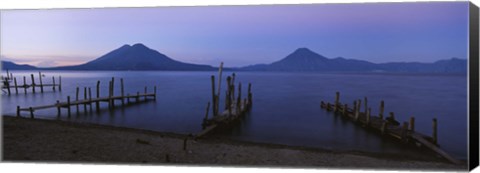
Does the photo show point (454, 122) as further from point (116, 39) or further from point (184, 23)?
point (116, 39)

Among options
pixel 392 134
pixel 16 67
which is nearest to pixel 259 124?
pixel 392 134

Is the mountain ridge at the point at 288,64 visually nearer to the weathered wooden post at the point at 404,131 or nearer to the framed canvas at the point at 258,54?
the framed canvas at the point at 258,54

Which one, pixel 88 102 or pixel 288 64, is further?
pixel 88 102

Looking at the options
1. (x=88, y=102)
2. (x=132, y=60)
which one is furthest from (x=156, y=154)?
(x=88, y=102)

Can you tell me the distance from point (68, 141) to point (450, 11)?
208 inches

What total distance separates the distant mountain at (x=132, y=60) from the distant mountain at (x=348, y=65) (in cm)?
182

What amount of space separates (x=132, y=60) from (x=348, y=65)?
3995mm

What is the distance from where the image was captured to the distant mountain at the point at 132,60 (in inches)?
255

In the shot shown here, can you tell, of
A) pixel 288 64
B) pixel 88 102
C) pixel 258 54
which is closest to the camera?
pixel 258 54

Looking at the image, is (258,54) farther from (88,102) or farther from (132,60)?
(88,102)

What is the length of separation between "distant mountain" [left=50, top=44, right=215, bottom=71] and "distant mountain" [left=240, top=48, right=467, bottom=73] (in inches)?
71.8

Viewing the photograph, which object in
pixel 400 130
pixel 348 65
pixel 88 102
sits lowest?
pixel 400 130

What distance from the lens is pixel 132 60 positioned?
646cm

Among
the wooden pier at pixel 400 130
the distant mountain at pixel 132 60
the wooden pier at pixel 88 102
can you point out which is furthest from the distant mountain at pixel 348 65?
the wooden pier at pixel 88 102
